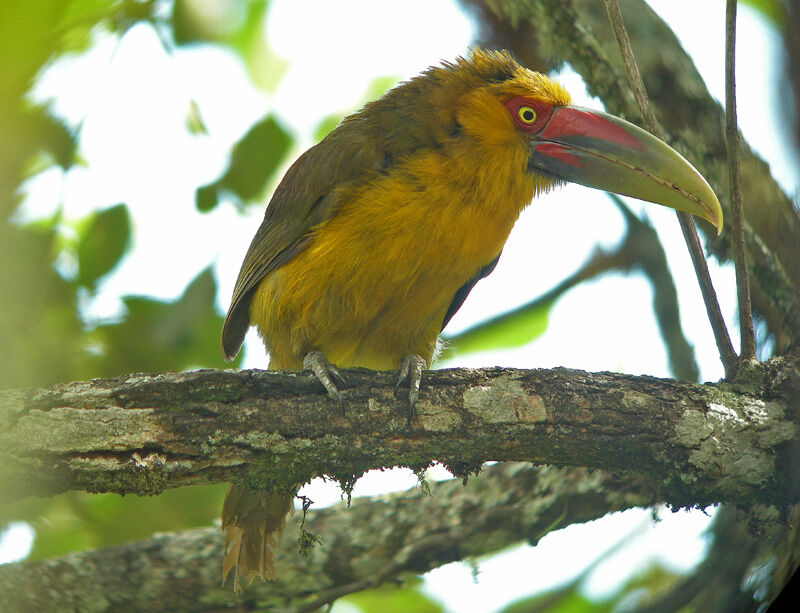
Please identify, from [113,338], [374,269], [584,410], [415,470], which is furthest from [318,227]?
[584,410]

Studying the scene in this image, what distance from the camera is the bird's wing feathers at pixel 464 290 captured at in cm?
294

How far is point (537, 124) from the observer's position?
273 cm

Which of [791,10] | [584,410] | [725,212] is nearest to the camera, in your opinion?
[791,10]

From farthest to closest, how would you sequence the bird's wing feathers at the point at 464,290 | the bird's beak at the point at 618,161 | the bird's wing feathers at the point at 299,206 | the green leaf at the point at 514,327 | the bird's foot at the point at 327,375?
the green leaf at the point at 514,327
the bird's wing feathers at the point at 464,290
the bird's wing feathers at the point at 299,206
the bird's beak at the point at 618,161
the bird's foot at the point at 327,375

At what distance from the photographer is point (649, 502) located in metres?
2.26

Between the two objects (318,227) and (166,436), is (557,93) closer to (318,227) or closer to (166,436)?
(318,227)

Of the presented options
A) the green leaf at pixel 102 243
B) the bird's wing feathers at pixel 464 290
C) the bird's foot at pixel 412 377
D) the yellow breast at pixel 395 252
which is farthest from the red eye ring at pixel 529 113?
the green leaf at pixel 102 243

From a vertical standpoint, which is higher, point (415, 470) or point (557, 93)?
point (557, 93)

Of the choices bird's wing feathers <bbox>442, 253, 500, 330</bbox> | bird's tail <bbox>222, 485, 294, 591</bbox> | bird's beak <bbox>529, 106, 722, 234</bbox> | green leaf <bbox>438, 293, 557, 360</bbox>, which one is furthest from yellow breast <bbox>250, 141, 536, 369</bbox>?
green leaf <bbox>438, 293, 557, 360</bbox>

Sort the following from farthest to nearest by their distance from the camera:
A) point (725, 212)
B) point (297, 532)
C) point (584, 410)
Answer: point (297, 532), point (725, 212), point (584, 410)

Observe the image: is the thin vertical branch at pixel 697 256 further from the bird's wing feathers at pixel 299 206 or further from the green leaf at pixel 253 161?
the green leaf at pixel 253 161

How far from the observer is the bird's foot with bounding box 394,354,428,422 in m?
2.05

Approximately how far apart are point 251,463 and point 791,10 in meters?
1.47

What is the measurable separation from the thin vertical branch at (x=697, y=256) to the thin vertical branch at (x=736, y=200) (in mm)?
43
